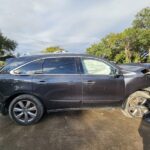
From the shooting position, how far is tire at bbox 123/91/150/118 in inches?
201

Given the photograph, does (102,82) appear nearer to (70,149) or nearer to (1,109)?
(70,149)

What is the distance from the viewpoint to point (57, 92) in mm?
4852

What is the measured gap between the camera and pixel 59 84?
482 cm

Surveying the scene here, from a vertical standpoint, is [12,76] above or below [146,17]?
below

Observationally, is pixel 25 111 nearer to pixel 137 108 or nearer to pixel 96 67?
pixel 96 67

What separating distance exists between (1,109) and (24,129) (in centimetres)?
76

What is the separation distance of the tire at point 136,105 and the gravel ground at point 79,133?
0.68 feet

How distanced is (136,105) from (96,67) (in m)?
1.43

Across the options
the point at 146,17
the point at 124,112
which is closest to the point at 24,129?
the point at 124,112

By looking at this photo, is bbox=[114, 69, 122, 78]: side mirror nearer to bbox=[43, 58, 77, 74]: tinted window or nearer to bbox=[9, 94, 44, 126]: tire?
bbox=[43, 58, 77, 74]: tinted window

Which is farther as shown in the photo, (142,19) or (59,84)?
(142,19)

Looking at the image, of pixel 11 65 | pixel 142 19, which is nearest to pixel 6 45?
pixel 142 19

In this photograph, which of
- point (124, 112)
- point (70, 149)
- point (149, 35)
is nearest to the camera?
point (70, 149)

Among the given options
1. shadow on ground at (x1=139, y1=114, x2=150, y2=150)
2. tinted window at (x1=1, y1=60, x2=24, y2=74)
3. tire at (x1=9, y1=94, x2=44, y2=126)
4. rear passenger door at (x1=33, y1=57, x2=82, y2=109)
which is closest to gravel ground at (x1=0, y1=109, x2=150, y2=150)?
shadow on ground at (x1=139, y1=114, x2=150, y2=150)
